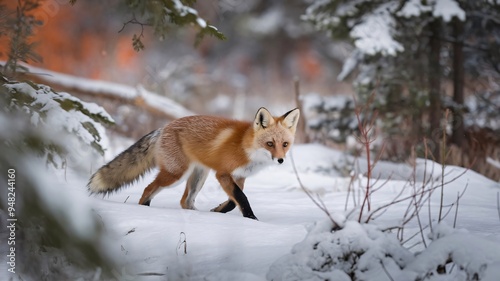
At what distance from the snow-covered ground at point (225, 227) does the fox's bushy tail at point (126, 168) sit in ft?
1.07

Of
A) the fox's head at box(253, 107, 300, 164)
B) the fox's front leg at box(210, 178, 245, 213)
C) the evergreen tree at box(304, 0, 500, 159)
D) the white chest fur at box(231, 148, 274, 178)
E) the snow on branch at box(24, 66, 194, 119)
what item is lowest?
the fox's front leg at box(210, 178, 245, 213)

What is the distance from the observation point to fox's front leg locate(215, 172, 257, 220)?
4148 millimetres

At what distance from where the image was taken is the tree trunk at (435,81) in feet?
28.2

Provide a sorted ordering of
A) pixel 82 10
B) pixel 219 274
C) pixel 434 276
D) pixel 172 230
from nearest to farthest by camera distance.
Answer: pixel 434 276
pixel 219 274
pixel 172 230
pixel 82 10

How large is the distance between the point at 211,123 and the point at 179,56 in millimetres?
20156

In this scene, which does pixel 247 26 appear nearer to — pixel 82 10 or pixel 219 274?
pixel 82 10

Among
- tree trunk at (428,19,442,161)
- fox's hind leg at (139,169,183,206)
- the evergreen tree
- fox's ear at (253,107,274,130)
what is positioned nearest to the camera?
fox's ear at (253,107,274,130)

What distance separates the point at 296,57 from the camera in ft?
80.2

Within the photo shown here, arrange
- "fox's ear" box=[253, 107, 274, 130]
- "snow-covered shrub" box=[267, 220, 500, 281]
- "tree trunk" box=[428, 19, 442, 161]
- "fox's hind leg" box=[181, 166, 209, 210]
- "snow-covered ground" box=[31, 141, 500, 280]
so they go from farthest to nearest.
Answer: "tree trunk" box=[428, 19, 442, 161] → "fox's hind leg" box=[181, 166, 209, 210] → "fox's ear" box=[253, 107, 274, 130] → "snow-covered ground" box=[31, 141, 500, 280] → "snow-covered shrub" box=[267, 220, 500, 281]

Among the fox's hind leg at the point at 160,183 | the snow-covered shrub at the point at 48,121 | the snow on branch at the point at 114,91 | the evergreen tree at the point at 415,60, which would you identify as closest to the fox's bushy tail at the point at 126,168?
the fox's hind leg at the point at 160,183

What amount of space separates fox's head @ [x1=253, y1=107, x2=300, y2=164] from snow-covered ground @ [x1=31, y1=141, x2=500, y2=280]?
0.58 meters

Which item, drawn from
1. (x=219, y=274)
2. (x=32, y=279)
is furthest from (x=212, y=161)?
(x=32, y=279)

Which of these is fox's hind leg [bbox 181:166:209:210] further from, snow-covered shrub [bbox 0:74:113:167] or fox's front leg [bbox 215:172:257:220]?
snow-covered shrub [bbox 0:74:113:167]

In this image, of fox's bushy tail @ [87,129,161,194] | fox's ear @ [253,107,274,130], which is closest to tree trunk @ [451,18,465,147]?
fox's ear @ [253,107,274,130]
